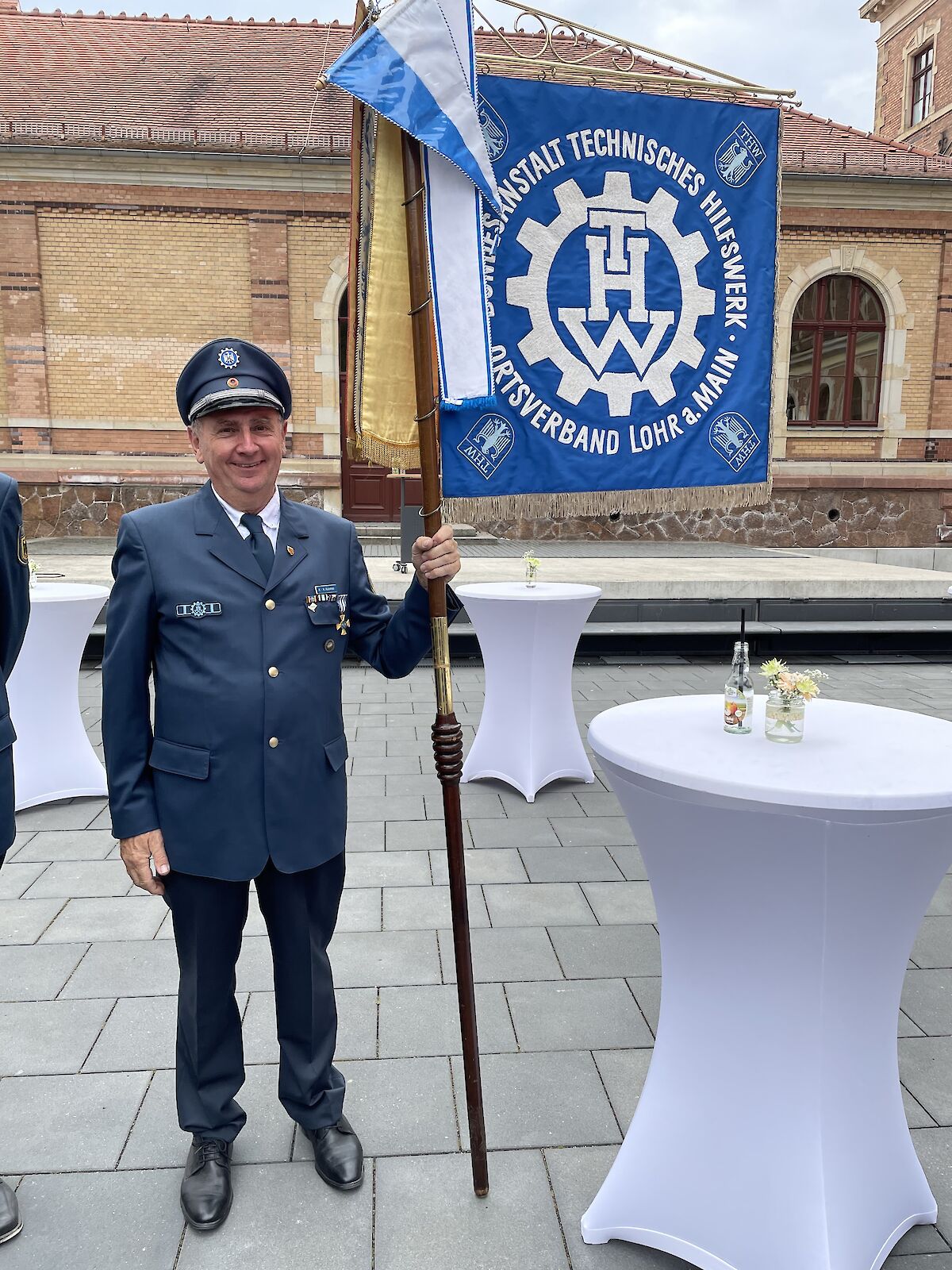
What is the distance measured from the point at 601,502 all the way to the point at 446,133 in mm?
1113

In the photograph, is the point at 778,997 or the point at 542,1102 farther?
the point at 542,1102

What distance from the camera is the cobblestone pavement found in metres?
1.98

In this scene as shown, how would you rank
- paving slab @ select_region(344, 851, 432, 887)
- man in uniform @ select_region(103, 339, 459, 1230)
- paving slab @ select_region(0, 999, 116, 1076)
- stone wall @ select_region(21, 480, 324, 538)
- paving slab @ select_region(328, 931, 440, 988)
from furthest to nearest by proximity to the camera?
stone wall @ select_region(21, 480, 324, 538) → paving slab @ select_region(344, 851, 432, 887) → paving slab @ select_region(328, 931, 440, 988) → paving slab @ select_region(0, 999, 116, 1076) → man in uniform @ select_region(103, 339, 459, 1230)

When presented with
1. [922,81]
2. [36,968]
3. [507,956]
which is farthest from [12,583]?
[922,81]

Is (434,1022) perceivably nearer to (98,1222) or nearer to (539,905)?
(539,905)

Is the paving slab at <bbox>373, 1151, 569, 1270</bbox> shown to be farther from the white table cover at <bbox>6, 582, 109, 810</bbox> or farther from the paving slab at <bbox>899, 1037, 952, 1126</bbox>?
the white table cover at <bbox>6, 582, 109, 810</bbox>

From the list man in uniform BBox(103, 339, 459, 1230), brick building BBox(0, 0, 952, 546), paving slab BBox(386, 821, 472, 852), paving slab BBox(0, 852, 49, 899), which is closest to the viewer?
man in uniform BBox(103, 339, 459, 1230)

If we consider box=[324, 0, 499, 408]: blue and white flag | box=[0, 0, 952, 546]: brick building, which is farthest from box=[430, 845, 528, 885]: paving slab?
box=[0, 0, 952, 546]: brick building

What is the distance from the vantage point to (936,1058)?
2645 mm

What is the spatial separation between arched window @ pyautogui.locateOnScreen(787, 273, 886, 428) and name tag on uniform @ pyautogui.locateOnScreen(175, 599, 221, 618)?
52.9ft

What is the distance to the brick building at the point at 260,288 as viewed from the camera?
14.1 m

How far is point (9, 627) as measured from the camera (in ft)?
Result: 6.96

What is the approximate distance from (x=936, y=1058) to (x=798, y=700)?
141 centimetres

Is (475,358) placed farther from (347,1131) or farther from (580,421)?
(347,1131)
